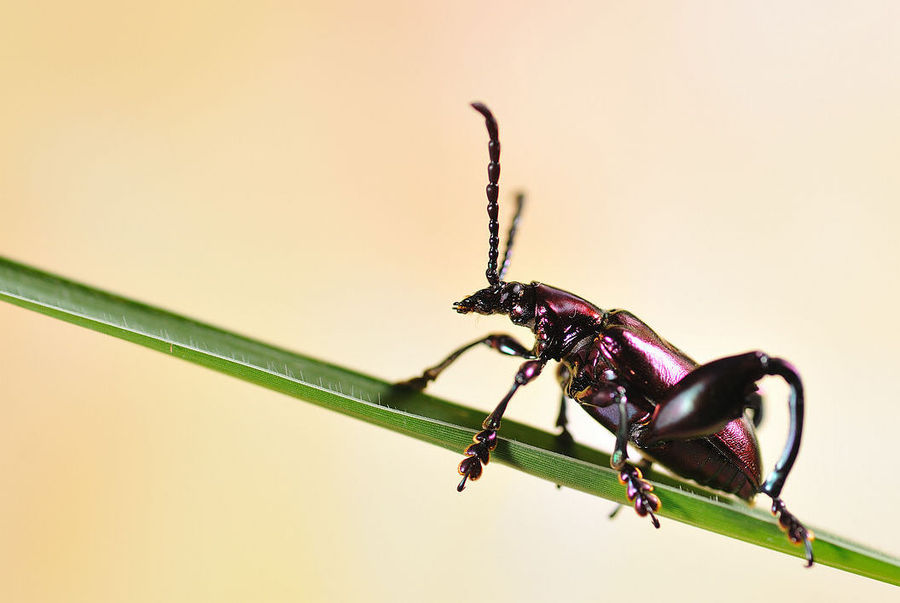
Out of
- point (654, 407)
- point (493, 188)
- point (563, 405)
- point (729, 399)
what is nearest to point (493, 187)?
point (493, 188)

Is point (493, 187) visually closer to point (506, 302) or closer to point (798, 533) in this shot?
point (506, 302)

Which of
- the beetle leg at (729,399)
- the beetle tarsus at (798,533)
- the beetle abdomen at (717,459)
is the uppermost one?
the beetle leg at (729,399)

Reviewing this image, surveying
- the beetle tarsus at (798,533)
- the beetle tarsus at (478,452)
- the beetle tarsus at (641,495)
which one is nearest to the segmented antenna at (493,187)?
the beetle tarsus at (478,452)

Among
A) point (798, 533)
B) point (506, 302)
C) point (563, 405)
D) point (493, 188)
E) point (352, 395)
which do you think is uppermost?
point (493, 188)

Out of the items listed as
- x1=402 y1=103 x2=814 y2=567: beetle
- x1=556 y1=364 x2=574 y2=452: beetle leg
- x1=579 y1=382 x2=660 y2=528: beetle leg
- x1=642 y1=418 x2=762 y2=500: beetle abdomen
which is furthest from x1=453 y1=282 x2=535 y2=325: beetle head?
x1=642 y1=418 x2=762 y2=500: beetle abdomen

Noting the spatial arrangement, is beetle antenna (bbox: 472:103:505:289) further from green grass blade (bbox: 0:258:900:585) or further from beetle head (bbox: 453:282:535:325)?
green grass blade (bbox: 0:258:900:585)

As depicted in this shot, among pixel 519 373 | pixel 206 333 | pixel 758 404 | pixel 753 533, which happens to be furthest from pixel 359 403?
pixel 758 404

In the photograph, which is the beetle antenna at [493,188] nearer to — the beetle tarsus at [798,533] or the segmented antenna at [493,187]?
the segmented antenna at [493,187]
